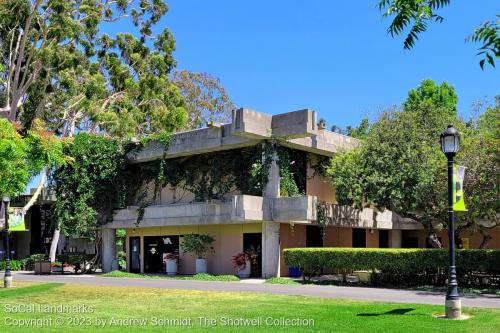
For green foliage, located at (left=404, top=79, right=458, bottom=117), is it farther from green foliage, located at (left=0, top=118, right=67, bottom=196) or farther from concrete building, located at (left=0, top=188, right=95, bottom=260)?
green foliage, located at (left=0, top=118, right=67, bottom=196)

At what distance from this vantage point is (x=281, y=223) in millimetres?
30641

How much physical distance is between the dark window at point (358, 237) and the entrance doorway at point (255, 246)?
8132 mm

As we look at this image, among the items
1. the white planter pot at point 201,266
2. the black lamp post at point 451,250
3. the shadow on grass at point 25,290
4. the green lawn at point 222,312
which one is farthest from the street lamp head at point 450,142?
the white planter pot at point 201,266

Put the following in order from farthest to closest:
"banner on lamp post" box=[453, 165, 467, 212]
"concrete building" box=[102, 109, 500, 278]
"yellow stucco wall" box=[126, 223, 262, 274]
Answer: "yellow stucco wall" box=[126, 223, 262, 274] → "concrete building" box=[102, 109, 500, 278] → "banner on lamp post" box=[453, 165, 467, 212]

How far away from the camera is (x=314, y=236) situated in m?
33.2

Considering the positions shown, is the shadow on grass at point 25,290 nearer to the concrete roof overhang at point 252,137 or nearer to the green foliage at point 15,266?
the concrete roof overhang at point 252,137

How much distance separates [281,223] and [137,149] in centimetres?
1034

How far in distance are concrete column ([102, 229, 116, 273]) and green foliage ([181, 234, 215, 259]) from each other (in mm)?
6819

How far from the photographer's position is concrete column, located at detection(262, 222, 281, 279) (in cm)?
2912

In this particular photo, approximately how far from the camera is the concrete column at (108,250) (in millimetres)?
36969

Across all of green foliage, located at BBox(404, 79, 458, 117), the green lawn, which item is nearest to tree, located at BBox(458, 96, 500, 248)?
the green lawn

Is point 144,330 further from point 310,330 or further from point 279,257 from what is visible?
point 279,257

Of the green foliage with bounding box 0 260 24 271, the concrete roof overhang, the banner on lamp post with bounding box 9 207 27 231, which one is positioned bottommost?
the green foliage with bounding box 0 260 24 271

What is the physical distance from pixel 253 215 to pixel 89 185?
12.4 meters
